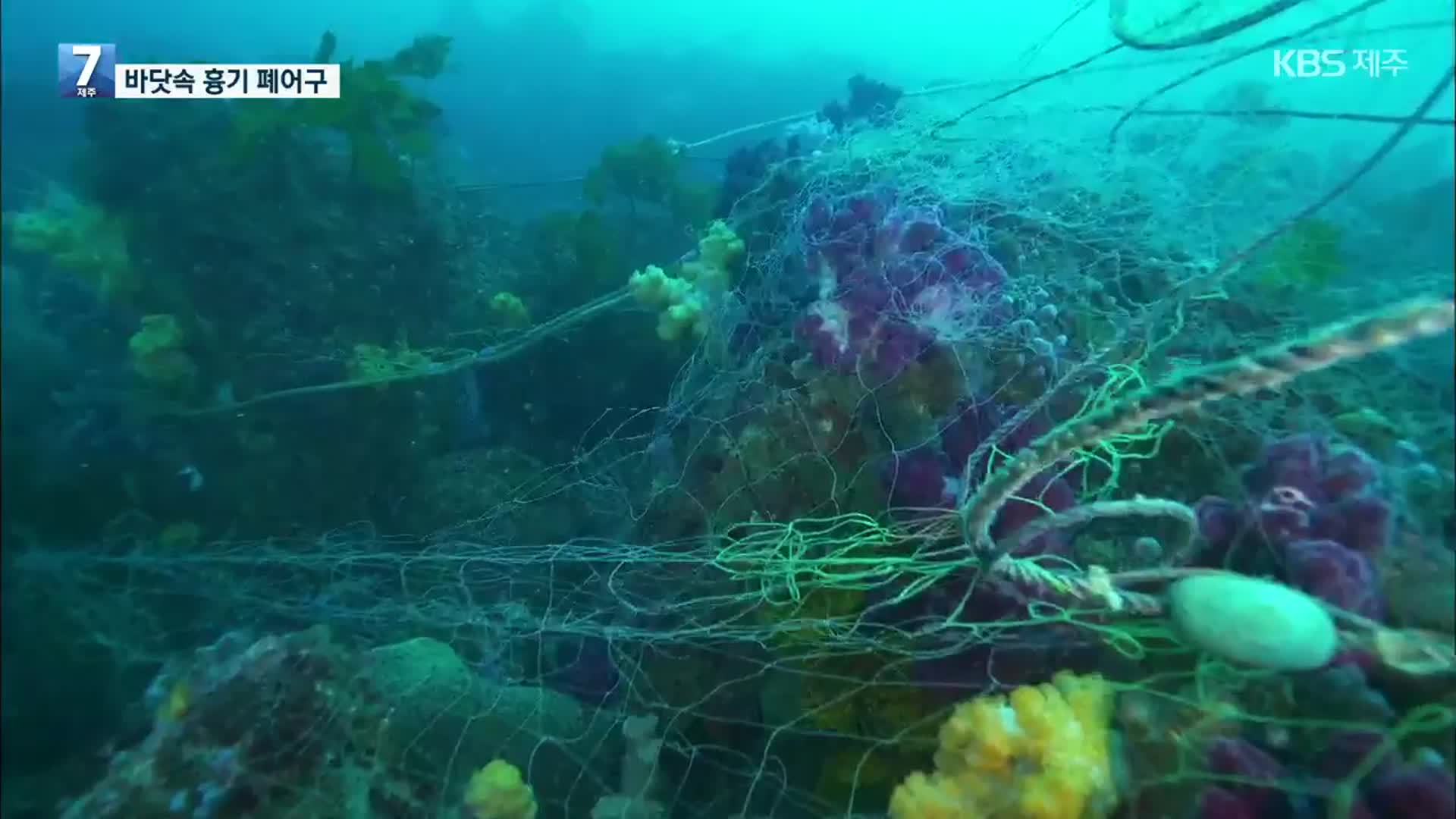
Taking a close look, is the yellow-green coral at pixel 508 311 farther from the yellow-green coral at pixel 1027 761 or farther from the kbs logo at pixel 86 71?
the yellow-green coral at pixel 1027 761

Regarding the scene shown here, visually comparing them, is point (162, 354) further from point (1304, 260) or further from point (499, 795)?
point (1304, 260)

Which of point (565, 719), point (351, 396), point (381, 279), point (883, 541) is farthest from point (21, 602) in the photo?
point (883, 541)

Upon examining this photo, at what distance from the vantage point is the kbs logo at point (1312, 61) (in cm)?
404

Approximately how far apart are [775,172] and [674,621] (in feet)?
10.6

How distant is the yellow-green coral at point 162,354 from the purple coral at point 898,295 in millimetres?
4324

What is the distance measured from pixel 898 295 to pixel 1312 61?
3384mm

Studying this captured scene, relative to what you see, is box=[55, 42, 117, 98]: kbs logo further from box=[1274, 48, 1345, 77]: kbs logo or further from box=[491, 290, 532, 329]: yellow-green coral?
box=[1274, 48, 1345, 77]: kbs logo

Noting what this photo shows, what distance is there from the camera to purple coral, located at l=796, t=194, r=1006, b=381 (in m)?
2.92

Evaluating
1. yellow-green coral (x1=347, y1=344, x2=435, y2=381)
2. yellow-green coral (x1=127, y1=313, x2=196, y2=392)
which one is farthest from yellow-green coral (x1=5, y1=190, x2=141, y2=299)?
yellow-green coral (x1=347, y1=344, x2=435, y2=381)

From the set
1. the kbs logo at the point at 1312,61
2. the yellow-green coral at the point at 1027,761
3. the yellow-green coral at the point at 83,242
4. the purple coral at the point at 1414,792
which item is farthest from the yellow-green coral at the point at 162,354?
the kbs logo at the point at 1312,61

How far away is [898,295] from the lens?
305cm

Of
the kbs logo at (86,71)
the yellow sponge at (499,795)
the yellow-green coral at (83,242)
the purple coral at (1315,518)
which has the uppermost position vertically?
the kbs logo at (86,71)

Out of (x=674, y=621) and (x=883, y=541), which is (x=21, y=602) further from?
(x=883, y=541)

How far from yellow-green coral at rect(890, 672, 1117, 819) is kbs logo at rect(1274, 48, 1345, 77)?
4.17 metres
